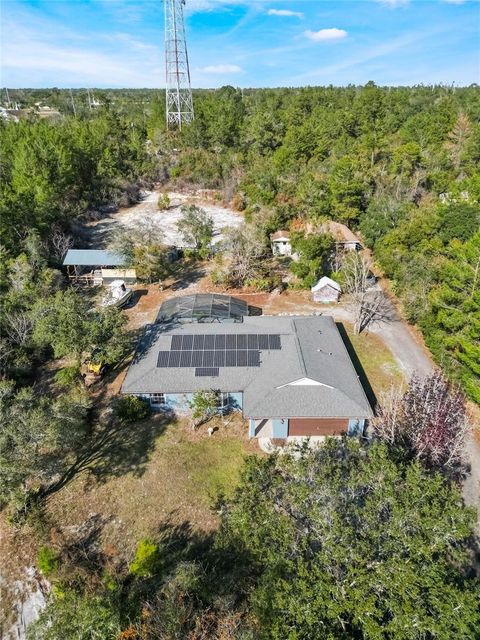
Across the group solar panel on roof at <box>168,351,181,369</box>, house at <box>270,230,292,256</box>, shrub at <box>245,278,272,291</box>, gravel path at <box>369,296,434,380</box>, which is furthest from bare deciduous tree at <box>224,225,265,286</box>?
solar panel on roof at <box>168,351,181,369</box>

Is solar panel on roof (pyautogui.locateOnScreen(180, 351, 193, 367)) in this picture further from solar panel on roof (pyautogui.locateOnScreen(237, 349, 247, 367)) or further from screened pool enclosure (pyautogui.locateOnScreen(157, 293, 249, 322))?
screened pool enclosure (pyautogui.locateOnScreen(157, 293, 249, 322))

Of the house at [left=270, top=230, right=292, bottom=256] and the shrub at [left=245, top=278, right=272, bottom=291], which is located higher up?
the house at [left=270, top=230, right=292, bottom=256]

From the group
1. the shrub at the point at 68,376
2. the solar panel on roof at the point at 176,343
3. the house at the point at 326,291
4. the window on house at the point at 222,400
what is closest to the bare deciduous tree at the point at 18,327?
the shrub at the point at 68,376

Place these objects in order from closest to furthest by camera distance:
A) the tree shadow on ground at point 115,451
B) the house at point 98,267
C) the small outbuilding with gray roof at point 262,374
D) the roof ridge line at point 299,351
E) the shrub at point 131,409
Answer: the tree shadow on ground at point 115,451 → the small outbuilding with gray roof at point 262,374 → the roof ridge line at point 299,351 → the shrub at point 131,409 → the house at point 98,267

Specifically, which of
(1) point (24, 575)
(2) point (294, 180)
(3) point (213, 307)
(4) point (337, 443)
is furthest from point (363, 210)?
(1) point (24, 575)

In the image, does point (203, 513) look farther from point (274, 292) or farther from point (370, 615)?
point (274, 292)

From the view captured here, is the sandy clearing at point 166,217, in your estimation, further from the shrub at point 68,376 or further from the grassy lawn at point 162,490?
the grassy lawn at point 162,490

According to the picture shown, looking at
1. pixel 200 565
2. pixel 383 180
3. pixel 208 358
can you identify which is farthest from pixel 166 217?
pixel 200 565
